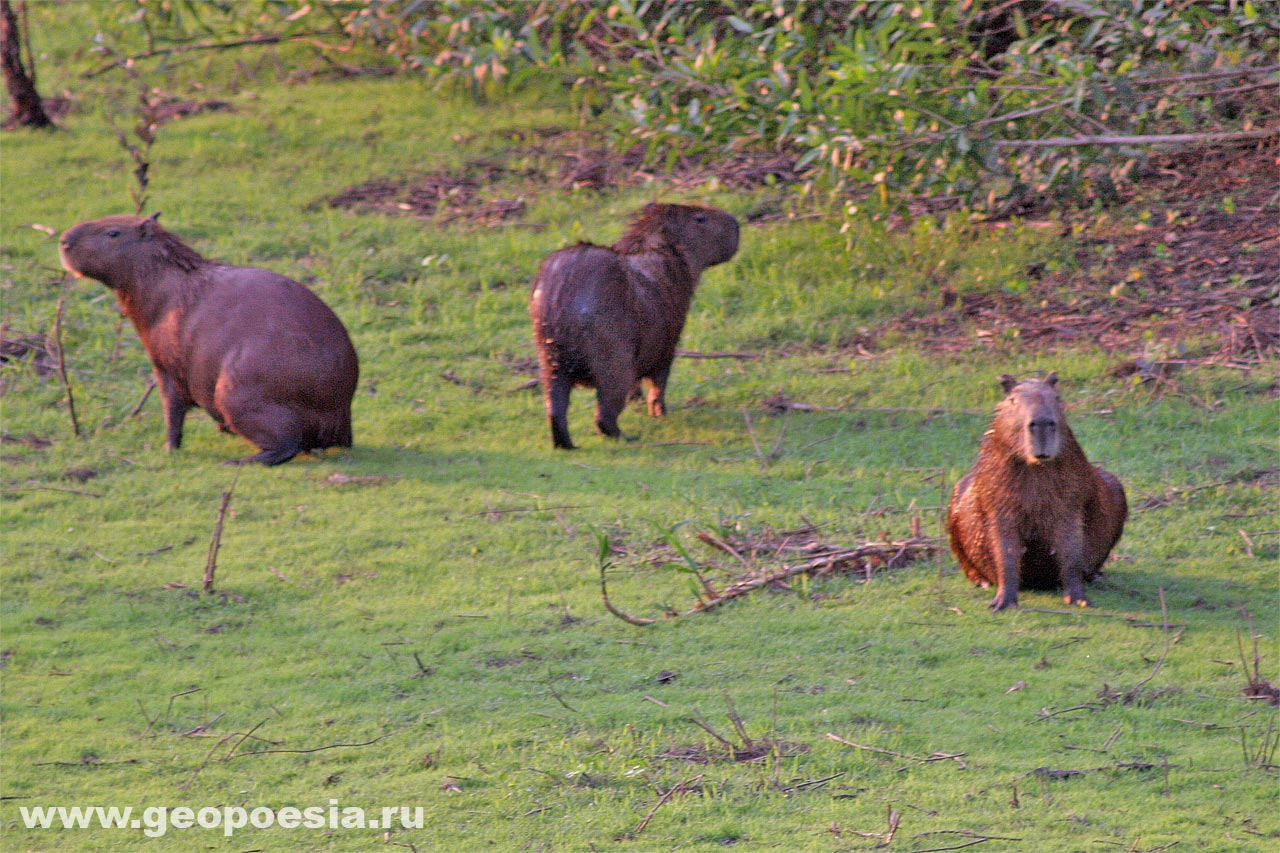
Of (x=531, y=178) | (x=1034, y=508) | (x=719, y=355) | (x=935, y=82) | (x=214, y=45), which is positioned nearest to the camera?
(x=1034, y=508)

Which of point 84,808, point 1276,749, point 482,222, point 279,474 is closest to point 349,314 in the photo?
point 482,222

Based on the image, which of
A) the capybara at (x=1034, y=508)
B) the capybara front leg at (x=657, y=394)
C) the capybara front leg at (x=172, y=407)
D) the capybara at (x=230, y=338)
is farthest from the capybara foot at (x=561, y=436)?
the capybara at (x=1034, y=508)

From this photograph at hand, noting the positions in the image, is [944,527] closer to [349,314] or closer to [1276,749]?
[1276,749]

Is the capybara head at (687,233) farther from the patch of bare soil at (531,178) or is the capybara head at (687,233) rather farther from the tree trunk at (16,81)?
the tree trunk at (16,81)

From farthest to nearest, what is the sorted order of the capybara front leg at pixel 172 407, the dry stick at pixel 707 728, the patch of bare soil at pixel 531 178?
the patch of bare soil at pixel 531 178 < the capybara front leg at pixel 172 407 < the dry stick at pixel 707 728

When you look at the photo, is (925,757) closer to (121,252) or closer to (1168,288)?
(121,252)

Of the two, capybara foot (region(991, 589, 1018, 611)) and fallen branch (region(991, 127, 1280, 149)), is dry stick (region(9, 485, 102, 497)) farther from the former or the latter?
fallen branch (region(991, 127, 1280, 149))

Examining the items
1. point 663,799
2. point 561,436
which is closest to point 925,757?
point 663,799

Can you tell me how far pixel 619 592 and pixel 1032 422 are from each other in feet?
4.99

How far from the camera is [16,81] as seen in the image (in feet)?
34.1

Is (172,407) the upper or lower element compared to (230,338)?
lower

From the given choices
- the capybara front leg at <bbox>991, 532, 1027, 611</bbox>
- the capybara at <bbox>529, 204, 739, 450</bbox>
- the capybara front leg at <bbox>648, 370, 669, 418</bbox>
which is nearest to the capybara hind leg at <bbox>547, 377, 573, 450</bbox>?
the capybara at <bbox>529, 204, 739, 450</bbox>

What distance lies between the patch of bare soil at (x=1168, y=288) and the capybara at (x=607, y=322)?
1464 millimetres

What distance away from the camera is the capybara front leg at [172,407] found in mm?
6805
